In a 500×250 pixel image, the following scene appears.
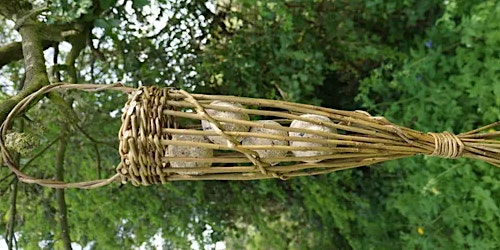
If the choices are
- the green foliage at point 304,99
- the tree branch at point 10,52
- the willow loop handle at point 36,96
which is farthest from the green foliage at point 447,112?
the willow loop handle at point 36,96

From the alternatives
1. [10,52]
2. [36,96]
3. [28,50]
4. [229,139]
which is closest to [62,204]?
[10,52]

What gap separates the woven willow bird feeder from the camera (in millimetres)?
822

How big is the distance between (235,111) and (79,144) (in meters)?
1.74

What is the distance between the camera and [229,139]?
816 millimetres

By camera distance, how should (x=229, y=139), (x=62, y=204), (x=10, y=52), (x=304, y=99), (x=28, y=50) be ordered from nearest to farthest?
(x=229, y=139) < (x=28, y=50) < (x=10, y=52) < (x=62, y=204) < (x=304, y=99)

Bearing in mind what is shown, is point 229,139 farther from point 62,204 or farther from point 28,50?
Result: point 62,204

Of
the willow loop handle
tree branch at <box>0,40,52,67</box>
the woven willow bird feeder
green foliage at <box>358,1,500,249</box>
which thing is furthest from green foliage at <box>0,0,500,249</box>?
the woven willow bird feeder

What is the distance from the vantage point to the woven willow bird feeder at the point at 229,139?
2.70 feet

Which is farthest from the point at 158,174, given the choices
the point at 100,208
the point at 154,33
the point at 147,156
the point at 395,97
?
the point at 395,97

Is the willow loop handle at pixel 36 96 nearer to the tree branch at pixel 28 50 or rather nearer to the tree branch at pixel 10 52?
the tree branch at pixel 28 50

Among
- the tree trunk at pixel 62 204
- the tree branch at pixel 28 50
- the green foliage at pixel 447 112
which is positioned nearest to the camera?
the tree branch at pixel 28 50

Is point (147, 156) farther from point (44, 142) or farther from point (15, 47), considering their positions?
point (44, 142)

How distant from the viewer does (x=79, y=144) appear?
2432 millimetres

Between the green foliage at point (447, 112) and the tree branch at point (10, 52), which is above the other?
the tree branch at point (10, 52)
